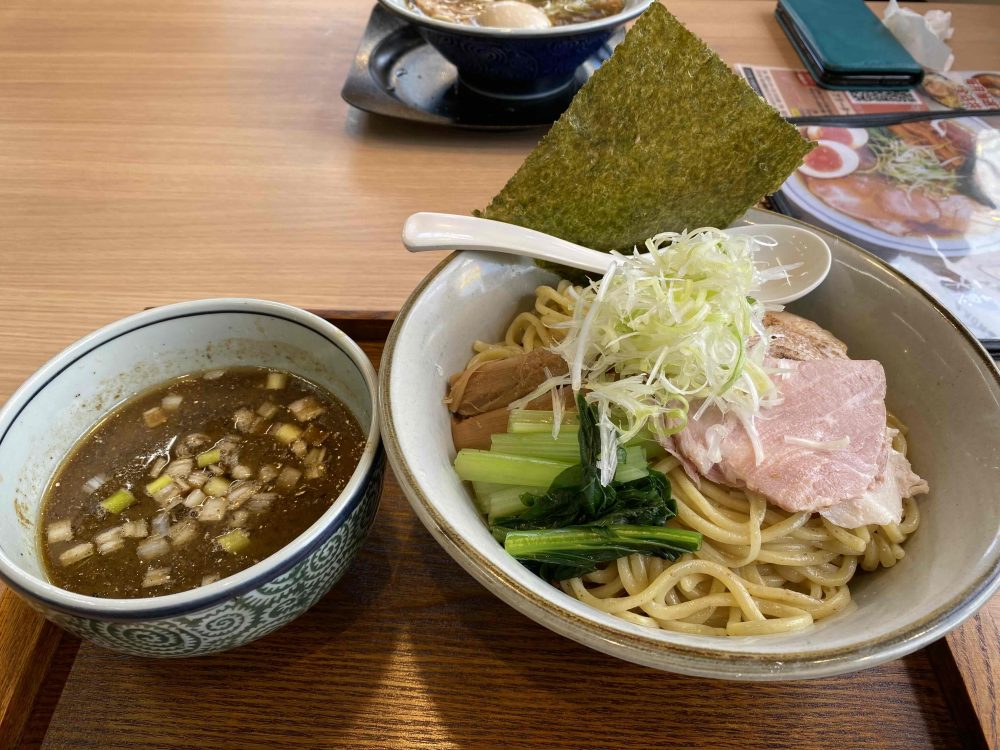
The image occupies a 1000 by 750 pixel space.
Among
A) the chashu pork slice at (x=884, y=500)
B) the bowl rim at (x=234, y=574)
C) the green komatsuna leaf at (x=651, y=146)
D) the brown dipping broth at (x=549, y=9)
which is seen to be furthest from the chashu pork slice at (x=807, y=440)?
the brown dipping broth at (x=549, y=9)

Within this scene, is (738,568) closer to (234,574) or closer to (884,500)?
(884,500)

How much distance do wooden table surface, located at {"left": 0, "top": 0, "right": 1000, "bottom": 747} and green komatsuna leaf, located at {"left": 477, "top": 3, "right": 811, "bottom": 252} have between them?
1.70 ft

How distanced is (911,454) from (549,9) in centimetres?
198

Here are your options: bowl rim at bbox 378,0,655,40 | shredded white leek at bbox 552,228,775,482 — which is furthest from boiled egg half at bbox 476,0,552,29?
shredded white leek at bbox 552,228,775,482

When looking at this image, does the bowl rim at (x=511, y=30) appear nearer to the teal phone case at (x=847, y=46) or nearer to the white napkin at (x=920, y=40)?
the teal phone case at (x=847, y=46)

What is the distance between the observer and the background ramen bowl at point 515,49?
197 centimetres

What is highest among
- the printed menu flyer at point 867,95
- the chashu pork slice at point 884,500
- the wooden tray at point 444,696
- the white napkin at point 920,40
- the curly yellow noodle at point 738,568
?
the white napkin at point 920,40

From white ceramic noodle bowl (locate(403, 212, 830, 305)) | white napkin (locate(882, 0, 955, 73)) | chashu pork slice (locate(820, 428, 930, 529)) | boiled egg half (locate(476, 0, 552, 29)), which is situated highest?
A: white napkin (locate(882, 0, 955, 73))

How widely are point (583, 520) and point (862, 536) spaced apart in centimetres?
50

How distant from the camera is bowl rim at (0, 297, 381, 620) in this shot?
0.83 m

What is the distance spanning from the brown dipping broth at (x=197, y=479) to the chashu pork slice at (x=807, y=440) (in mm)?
648

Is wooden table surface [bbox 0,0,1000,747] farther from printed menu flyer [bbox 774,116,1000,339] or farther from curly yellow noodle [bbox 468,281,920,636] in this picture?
printed menu flyer [bbox 774,116,1000,339]

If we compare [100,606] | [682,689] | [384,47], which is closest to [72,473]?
[100,606]

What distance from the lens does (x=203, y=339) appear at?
1.26m
